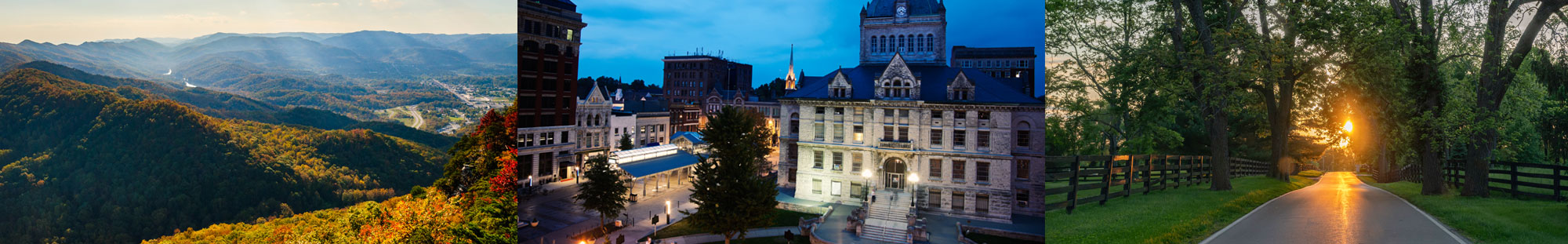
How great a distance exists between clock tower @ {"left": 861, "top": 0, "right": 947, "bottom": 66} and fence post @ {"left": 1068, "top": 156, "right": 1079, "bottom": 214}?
127cm

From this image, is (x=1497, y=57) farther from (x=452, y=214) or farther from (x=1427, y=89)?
(x=452, y=214)

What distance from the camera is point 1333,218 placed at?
4.38 m

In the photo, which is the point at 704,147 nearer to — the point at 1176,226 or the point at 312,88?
the point at 1176,226

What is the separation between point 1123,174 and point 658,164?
4018 millimetres

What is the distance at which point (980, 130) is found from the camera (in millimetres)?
5199

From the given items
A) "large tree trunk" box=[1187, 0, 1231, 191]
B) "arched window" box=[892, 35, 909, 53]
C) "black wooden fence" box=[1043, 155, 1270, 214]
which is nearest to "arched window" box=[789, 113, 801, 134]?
"arched window" box=[892, 35, 909, 53]

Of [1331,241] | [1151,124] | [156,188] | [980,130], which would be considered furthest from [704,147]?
[156,188]

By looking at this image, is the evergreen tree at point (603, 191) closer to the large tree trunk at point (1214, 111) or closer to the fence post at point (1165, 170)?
the fence post at point (1165, 170)

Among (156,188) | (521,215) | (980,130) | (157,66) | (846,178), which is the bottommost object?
(156,188)

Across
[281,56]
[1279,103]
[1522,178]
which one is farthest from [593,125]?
[281,56]

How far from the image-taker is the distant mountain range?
23344mm

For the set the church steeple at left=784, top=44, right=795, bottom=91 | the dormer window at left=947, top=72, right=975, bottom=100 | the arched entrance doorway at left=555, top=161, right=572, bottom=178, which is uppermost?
the church steeple at left=784, top=44, right=795, bottom=91

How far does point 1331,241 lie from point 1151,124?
128 centimetres

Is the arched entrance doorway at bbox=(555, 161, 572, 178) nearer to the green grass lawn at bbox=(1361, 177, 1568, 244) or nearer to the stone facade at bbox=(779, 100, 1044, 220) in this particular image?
the stone facade at bbox=(779, 100, 1044, 220)
